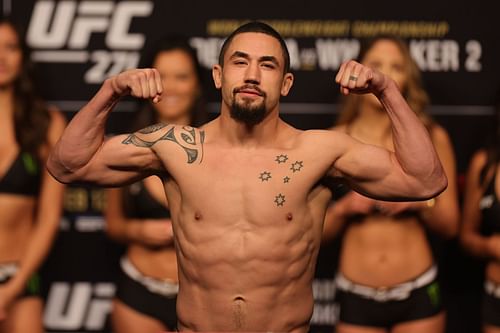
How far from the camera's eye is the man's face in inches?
124

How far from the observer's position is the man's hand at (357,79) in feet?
10.2

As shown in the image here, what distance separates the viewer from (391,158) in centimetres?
327

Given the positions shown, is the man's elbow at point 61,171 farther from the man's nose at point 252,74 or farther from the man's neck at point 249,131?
the man's nose at point 252,74

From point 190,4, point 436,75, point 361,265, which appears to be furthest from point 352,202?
point 190,4

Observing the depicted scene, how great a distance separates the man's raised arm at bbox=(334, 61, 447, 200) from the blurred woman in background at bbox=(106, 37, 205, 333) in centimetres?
132

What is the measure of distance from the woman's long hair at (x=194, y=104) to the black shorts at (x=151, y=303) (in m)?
0.73

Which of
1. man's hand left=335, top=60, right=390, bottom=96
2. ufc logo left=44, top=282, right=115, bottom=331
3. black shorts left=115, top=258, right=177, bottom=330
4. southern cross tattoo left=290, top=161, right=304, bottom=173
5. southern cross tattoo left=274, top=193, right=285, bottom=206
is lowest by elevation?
ufc logo left=44, top=282, right=115, bottom=331

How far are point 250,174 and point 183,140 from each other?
0.25 meters

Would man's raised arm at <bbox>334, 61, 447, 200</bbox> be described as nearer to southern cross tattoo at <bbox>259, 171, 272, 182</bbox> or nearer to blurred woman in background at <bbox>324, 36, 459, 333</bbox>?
southern cross tattoo at <bbox>259, 171, 272, 182</bbox>

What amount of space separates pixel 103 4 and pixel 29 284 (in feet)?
4.76

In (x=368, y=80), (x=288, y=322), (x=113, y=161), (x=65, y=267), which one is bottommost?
(x=65, y=267)

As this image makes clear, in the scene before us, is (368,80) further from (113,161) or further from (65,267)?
(65,267)

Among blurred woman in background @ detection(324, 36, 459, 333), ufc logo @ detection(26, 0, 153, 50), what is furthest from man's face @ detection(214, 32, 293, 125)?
ufc logo @ detection(26, 0, 153, 50)

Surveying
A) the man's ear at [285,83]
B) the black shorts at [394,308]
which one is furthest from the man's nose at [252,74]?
the black shorts at [394,308]
